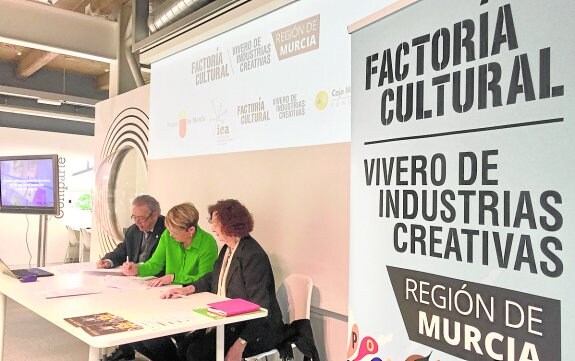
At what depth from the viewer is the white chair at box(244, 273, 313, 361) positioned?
2.81 metres

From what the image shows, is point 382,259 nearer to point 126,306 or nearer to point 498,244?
point 498,244

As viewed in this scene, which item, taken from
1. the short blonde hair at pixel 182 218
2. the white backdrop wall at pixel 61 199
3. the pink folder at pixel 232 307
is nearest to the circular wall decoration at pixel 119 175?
the white backdrop wall at pixel 61 199

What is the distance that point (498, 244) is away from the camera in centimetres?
133

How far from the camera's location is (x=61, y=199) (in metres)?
7.83

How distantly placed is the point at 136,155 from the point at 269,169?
8.38ft

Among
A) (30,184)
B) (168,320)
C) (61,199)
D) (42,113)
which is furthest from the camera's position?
(42,113)

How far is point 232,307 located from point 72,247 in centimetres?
705

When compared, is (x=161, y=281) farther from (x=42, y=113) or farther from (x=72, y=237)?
(x=42, y=113)

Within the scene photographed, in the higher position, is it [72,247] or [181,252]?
[181,252]

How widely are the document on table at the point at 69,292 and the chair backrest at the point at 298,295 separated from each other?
1.07 metres

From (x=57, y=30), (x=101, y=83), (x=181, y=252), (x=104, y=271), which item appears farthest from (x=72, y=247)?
(x=181, y=252)

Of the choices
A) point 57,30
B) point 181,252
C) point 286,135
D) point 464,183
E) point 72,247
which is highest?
point 57,30

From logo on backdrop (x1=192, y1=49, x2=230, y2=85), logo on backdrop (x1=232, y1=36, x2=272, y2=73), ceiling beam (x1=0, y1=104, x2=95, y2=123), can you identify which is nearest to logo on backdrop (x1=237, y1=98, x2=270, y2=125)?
logo on backdrop (x1=232, y1=36, x2=272, y2=73)

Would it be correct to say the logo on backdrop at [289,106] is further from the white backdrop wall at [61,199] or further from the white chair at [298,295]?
the white backdrop wall at [61,199]
